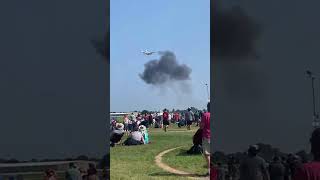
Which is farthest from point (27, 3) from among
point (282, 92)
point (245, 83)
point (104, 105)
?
point (282, 92)

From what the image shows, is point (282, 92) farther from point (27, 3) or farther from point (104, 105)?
point (27, 3)

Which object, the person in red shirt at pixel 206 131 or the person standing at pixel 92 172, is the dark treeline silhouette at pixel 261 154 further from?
the person standing at pixel 92 172

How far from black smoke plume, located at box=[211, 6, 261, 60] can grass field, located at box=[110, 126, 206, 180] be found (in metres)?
2.75

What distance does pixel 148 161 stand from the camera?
41.0ft

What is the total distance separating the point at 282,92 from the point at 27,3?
13.9 ft

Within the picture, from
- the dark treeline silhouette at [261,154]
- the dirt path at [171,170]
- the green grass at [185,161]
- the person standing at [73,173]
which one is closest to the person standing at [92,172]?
the person standing at [73,173]

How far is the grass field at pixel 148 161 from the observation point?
35.1 ft

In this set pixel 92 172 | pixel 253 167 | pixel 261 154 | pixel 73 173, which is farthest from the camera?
pixel 261 154

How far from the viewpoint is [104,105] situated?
884 centimetres

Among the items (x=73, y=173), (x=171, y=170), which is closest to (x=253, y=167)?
(x=73, y=173)

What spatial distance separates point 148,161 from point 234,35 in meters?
4.41

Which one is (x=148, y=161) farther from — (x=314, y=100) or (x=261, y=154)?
(x=314, y=100)

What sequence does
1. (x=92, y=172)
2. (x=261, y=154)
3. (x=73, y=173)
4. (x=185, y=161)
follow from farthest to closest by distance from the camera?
(x=185, y=161), (x=261, y=154), (x=92, y=172), (x=73, y=173)

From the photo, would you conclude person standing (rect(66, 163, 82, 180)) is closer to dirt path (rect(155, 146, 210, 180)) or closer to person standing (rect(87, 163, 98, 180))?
person standing (rect(87, 163, 98, 180))
